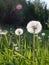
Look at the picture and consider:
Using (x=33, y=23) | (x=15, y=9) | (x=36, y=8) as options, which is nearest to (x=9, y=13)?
(x=15, y=9)

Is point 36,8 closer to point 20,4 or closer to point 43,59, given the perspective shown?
point 20,4

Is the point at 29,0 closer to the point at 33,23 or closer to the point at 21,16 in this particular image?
the point at 21,16

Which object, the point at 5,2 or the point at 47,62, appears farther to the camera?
the point at 5,2

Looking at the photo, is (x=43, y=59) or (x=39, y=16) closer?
(x=43, y=59)

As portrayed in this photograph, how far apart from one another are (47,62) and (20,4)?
2745 cm

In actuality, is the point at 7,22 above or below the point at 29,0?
below

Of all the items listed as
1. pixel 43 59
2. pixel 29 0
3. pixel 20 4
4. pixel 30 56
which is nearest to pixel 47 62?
pixel 43 59

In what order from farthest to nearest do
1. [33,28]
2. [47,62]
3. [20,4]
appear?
[20,4], [33,28], [47,62]

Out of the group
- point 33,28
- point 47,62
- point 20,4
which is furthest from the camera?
point 20,4

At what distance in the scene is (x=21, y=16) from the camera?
30.0 m

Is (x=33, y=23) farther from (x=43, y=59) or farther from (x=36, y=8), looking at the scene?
(x=36, y=8)

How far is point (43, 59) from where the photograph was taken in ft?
8.60

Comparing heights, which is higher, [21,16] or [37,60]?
[37,60]

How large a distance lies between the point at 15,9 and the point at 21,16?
0.88 m
